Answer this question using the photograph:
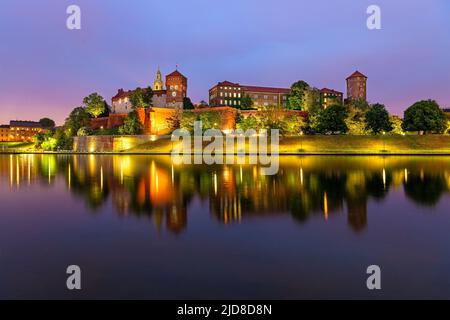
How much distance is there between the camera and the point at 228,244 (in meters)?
6.75

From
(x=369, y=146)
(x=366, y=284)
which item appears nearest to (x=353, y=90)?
(x=369, y=146)

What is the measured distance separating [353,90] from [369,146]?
48.2m

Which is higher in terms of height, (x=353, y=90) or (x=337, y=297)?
(x=353, y=90)

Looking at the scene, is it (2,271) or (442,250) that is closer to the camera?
(2,271)

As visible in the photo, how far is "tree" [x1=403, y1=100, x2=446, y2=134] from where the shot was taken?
51.8 meters

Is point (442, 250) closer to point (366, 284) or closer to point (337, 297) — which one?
point (366, 284)

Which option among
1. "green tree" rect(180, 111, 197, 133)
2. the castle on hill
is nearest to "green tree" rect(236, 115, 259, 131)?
"green tree" rect(180, 111, 197, 133)

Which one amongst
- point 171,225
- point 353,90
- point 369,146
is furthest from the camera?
point 353,90

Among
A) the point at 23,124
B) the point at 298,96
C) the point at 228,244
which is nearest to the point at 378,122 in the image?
the point at 298,96

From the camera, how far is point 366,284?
4855mm

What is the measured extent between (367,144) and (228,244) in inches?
1877

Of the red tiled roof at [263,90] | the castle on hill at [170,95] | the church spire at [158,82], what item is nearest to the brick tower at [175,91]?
the castle on hill at [170,95]
